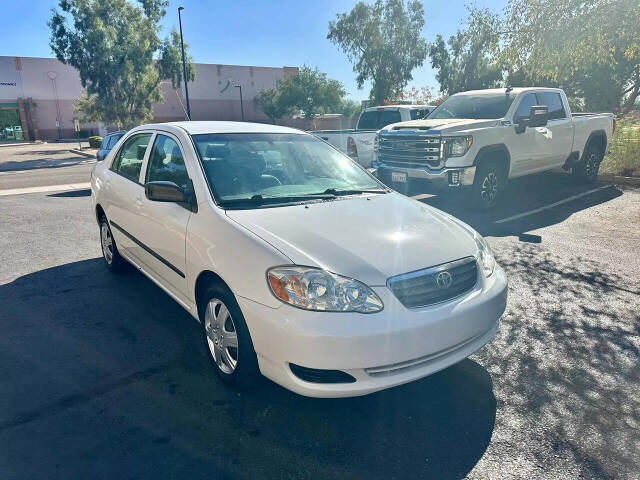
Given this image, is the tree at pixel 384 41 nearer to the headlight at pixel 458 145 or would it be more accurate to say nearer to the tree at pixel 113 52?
the tree at pixel 113 52

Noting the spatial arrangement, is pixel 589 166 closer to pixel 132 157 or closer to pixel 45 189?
pixel 132 157

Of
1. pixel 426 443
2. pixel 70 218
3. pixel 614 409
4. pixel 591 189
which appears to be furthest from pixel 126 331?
pixel 591 189

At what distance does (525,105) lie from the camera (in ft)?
28.3

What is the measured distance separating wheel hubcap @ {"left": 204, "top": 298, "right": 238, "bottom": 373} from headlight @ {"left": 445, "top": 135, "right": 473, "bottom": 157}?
5.71 meters

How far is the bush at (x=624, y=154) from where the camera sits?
1134 cm

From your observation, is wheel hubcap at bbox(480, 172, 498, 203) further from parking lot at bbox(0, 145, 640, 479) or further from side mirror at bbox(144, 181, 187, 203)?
side mirror at bbox(144, 181, 187, 203)

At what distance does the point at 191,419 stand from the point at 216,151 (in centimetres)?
198

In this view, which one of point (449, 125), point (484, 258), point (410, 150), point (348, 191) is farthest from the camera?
point (410, 150)

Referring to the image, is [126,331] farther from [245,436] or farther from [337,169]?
[337,169]

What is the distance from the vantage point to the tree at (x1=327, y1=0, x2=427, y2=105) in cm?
4031

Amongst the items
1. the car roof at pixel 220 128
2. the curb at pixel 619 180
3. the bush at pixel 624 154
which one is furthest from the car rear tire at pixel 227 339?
the bush at pixel 624 154

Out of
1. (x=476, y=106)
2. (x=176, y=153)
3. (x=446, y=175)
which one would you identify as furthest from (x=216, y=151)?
(x=476, y=106)

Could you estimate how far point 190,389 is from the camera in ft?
10.3

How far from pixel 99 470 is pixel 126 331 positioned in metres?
1.70
